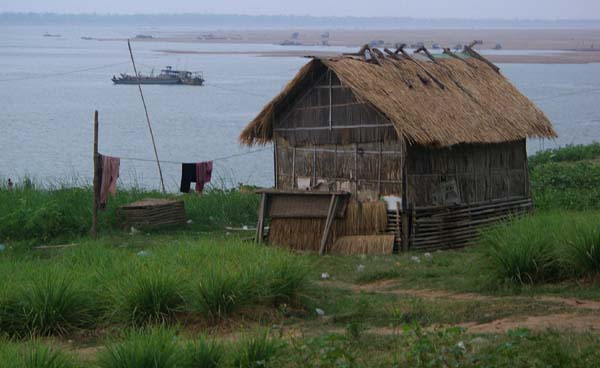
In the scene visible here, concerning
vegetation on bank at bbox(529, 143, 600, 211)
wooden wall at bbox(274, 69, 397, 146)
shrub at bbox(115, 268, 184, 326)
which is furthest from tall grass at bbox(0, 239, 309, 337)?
vegetation on bank at bbox(529, 143, 600, 211)

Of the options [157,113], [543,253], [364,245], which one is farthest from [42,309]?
[157,113]

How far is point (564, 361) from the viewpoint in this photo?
8.09m

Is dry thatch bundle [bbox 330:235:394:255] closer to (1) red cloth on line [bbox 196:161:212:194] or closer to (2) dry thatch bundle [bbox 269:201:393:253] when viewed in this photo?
(2) dry thatch bundle [bbox 269:201:393:253]

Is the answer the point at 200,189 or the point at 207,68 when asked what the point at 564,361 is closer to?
the point at 200,189

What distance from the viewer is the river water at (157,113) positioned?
4093 centimetres

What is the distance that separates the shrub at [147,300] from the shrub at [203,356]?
2035 mm

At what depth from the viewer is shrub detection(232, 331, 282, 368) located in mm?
8312

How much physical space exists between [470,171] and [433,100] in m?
1.50

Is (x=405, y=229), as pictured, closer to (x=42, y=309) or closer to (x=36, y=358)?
(x=42, y=309)

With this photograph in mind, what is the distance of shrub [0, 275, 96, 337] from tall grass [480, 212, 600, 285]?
490 centimetres

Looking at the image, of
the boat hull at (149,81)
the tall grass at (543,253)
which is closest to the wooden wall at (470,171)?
the tall grass at (543,253)

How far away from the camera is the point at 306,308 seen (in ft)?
37.1

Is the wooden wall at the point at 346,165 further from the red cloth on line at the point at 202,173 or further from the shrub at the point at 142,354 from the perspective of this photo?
the shrub at the point at 142,354

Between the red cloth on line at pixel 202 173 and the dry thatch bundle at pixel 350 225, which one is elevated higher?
the red cloth on line at pixel 202 173
